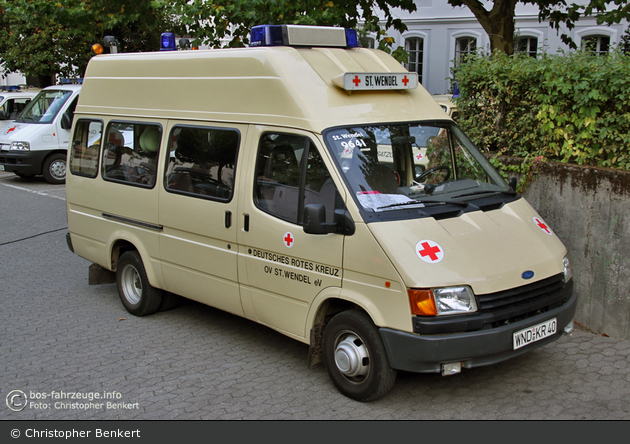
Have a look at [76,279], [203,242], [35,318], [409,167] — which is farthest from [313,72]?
[76,279]

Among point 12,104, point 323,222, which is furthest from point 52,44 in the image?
point 323,222

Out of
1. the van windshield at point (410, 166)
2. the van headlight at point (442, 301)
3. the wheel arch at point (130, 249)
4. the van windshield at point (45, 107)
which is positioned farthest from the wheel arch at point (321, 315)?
the van windshield at point (45, 107)

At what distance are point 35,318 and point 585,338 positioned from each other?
5.44 metres

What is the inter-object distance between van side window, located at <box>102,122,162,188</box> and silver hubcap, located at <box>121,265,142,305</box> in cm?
97

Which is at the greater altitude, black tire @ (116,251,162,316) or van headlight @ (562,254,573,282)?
van headlight @ (562,254,573,282)

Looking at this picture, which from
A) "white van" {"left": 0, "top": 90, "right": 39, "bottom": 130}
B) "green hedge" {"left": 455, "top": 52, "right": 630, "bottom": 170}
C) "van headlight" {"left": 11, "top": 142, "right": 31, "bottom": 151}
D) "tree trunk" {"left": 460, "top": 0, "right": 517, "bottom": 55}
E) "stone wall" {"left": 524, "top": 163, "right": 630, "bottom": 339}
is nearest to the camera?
"stone wall" {"left": 524, "top": 163, "right": 630, "bottom": 339}

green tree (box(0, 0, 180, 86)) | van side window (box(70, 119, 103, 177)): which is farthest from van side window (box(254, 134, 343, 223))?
green tree (box(0, 0, 180, 86))

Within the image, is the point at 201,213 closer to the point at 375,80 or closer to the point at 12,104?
the point at 375,80

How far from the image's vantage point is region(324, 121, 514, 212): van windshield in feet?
15.2

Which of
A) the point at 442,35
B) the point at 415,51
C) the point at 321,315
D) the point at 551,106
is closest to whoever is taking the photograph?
the point at 321,315

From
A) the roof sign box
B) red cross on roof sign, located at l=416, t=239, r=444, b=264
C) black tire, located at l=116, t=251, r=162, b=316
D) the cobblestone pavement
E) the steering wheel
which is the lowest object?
the cobblestone pavement

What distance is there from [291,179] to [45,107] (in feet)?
43.8

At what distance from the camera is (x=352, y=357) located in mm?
4598

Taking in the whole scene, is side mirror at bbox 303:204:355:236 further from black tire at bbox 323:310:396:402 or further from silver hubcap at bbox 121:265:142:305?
silver hubcap at bbox 121:265:142:305
